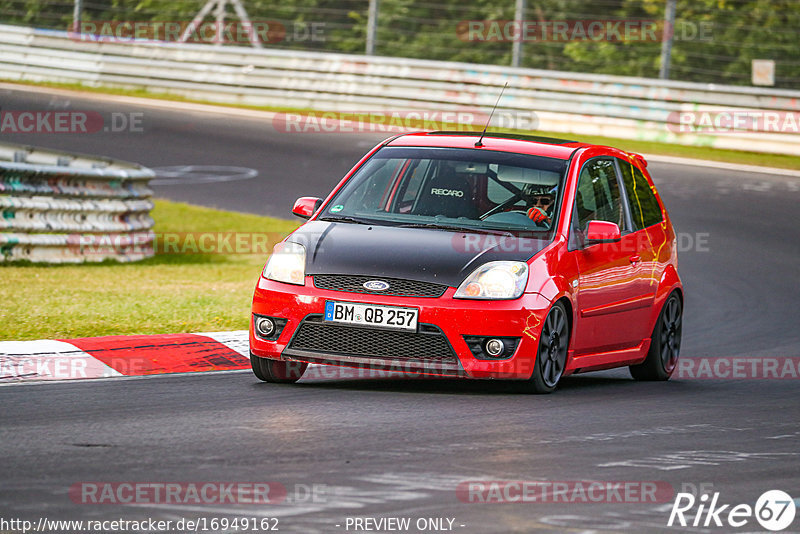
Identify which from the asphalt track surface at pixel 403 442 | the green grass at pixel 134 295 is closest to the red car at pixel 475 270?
the asphalt track surface at pixel 403 442

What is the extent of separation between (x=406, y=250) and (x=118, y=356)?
2113mm

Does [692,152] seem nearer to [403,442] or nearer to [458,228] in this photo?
[458,228]

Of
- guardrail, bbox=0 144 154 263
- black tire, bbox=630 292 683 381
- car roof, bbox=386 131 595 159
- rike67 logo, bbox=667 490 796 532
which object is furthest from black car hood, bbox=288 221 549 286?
guardrail, bbox=0 144 154 263

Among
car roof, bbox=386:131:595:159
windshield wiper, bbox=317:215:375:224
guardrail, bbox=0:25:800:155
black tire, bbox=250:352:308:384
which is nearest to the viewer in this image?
black tire, bbox=250:352:308:384

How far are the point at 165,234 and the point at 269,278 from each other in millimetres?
9884

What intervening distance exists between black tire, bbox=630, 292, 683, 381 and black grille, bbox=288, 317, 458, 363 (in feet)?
8.07

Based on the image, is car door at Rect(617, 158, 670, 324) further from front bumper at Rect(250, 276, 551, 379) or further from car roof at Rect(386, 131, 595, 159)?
front bumper at Rect(250, 276, 551, 379)

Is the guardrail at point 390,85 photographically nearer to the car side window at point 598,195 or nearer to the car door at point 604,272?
the car side window at point 598,195

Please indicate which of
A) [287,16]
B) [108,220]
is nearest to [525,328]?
[108,220]

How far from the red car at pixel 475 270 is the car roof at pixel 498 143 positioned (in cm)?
2

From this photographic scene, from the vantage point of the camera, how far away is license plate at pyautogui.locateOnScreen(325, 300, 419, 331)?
7.90 meters

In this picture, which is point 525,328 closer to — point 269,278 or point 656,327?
point 269,278

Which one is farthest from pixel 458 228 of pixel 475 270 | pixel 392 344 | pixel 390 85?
pixel 390 85

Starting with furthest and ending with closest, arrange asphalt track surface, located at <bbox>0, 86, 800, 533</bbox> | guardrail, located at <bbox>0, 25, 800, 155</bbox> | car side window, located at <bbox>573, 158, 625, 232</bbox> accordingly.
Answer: guardrail, located at <bbox>0, 25, 800, 155</bbox> < car side window, located at <bbox>573, 158, 625, 232</bbox> < asphalt track surface, located at <bbox>0, 86, 800, 533</bbox>
